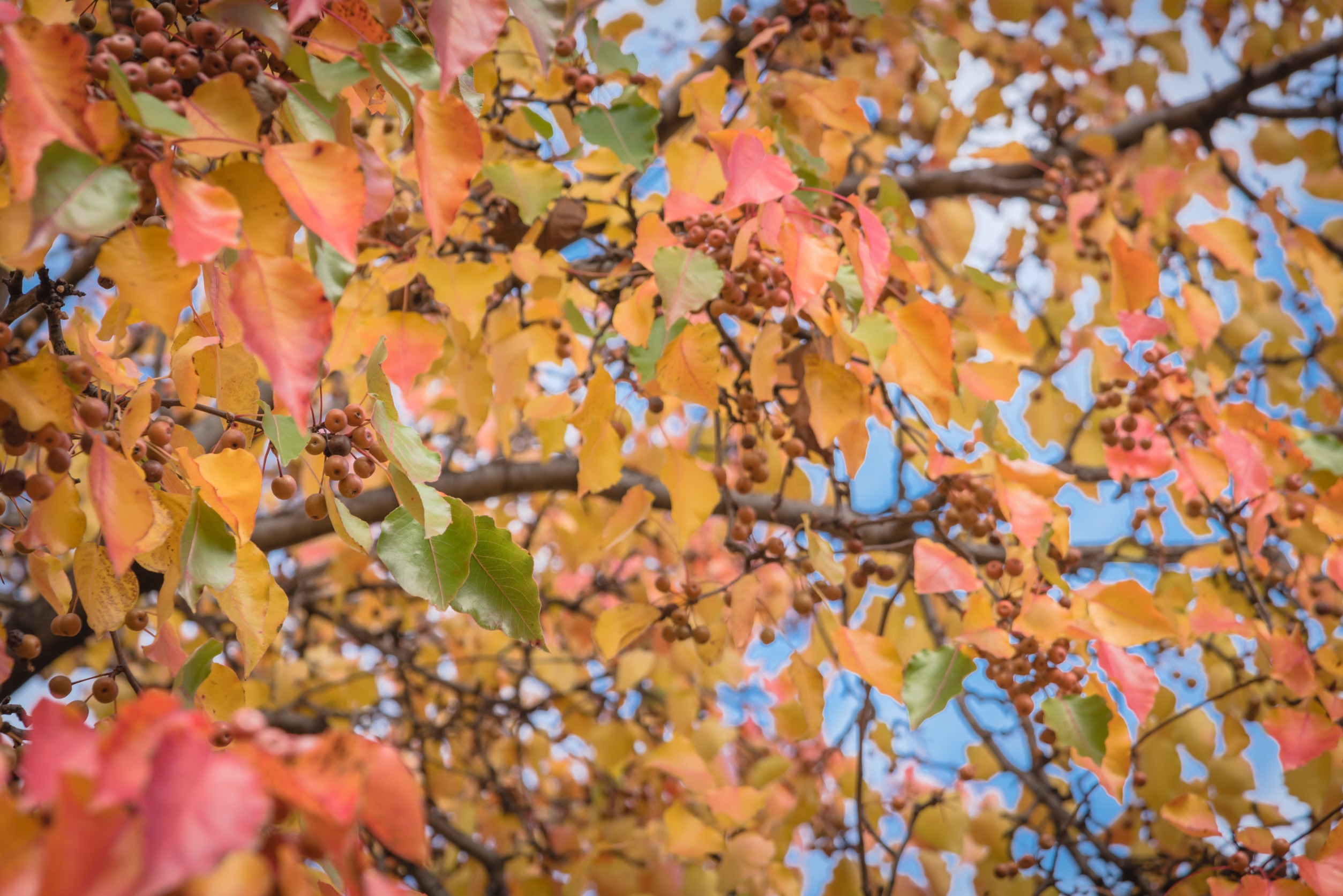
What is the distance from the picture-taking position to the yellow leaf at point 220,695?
0.76 metres

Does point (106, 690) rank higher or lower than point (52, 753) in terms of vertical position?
lower

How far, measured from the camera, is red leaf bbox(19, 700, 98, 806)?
0.42m

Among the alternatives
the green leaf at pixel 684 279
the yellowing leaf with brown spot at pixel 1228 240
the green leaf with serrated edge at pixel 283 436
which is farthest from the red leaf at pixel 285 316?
the yellowing leaf with brown spot at pixel 1228 240

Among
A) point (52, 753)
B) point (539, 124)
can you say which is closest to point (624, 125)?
point (539, 124)

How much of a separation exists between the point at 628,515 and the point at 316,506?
1.64 feet

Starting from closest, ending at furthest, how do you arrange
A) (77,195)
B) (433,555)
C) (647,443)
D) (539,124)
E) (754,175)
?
(77,195) → (433,555) → (754,175) → (539,124) → (647,443)

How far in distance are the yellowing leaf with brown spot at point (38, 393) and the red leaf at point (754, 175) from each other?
1.94 ft

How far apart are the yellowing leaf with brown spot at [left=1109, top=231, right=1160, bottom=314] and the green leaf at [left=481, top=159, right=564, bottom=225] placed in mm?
917

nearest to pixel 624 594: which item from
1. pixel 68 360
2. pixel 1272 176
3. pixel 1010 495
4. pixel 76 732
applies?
pixel 1010 495

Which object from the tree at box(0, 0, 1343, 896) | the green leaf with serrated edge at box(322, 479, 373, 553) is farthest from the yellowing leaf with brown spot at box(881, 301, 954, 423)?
the green leaf with serrated edge at box(322, 479, 373, 553)

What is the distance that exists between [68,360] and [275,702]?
165cm

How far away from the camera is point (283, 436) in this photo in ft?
2.33

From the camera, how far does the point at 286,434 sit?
0.71 metres

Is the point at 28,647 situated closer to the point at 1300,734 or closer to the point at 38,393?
the point at 38,393
